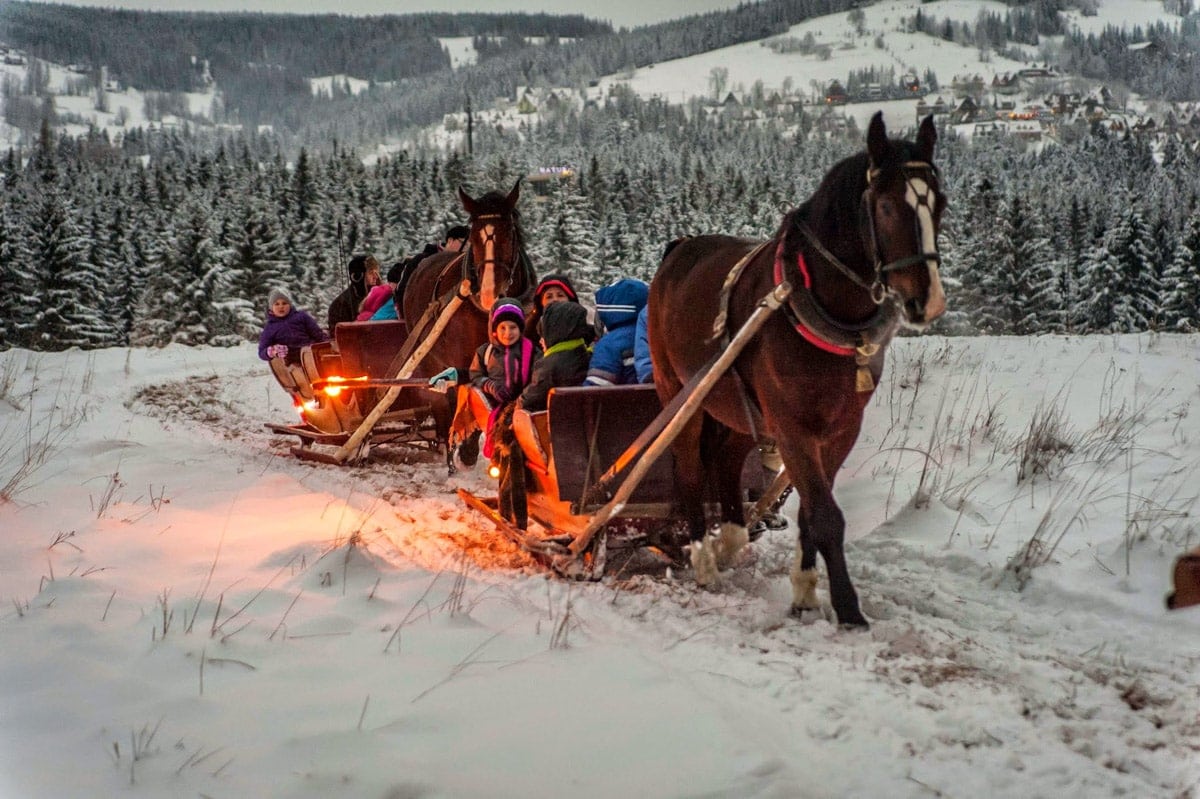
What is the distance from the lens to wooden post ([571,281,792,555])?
400 cm

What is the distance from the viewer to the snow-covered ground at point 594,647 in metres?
2.59

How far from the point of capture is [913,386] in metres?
8.88

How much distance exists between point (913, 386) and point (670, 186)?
7392 centimetres

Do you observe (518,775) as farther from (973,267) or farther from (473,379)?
(973,267)

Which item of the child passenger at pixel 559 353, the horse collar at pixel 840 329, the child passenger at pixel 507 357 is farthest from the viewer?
the child passenger at pixel 507 357

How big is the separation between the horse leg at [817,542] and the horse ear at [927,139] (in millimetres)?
1394

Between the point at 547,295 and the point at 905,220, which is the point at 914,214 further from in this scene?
the point at 547,295

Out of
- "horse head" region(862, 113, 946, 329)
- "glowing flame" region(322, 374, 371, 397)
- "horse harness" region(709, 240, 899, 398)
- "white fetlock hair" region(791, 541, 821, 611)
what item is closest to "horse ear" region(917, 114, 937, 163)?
"horse head" region(862, 113, 946, 329)

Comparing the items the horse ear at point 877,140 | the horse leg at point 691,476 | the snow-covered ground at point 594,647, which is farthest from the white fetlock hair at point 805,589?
the horse ear at point 877,140

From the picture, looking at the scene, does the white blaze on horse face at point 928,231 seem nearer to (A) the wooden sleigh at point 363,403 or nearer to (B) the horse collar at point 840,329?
(B) the horse collar at point 840,329

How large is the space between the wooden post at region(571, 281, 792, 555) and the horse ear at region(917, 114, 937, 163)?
775 millimetres

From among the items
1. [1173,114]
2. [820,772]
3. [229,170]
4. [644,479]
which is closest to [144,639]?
[820,772]

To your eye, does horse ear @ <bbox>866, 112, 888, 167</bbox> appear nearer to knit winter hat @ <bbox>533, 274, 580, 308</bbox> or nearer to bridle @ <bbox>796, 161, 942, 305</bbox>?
bridle @ <bbox>796, 161, 942, 305</bbox>

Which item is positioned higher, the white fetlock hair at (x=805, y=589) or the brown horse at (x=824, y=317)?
the brown horse at (x=824, y=317)
